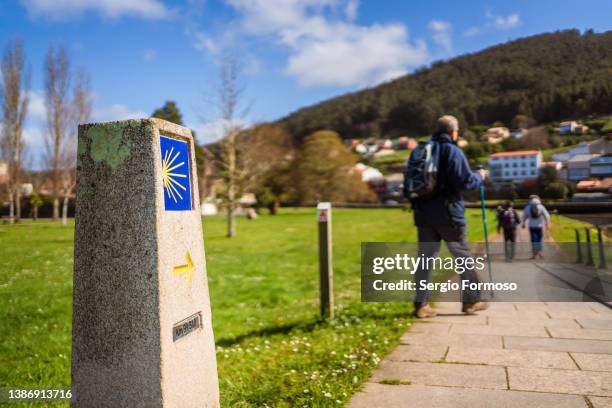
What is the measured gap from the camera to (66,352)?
4.82m

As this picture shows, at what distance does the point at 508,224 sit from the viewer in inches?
261

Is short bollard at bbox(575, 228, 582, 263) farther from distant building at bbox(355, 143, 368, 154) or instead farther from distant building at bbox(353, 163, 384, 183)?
distant building at bbox(355, 143, 368, 154)

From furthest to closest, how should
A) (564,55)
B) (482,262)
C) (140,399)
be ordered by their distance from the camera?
(482,262) → (564,55) → (140,399)

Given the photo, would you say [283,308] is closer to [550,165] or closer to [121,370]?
[550,165]

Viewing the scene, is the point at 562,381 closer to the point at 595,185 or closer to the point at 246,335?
the point at 595,185

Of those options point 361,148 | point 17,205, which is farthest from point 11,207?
point 361,148

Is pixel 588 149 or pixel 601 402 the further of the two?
pixel 588 149

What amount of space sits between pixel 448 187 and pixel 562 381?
2.51 metres

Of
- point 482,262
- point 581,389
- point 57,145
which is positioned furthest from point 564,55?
point 57,145

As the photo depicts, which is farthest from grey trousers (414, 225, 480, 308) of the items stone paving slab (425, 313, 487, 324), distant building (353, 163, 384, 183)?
distant building (353, 163, 384, 183)

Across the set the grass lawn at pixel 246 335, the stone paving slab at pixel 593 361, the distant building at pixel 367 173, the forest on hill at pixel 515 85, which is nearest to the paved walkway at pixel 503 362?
the stone paving slab at pixel 593 361

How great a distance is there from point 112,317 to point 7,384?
2.16 meters

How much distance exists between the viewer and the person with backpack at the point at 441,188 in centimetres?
555

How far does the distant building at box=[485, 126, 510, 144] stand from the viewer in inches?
203
